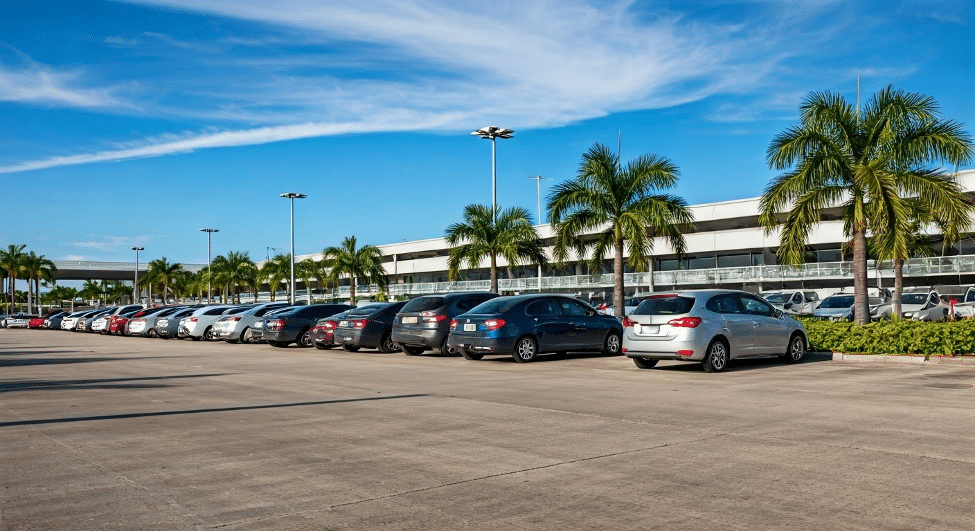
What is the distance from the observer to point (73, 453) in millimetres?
7938

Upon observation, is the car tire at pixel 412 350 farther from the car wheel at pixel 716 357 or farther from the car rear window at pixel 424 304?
the car wheel at pixel 716 357

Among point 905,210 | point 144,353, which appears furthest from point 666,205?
point 144,353

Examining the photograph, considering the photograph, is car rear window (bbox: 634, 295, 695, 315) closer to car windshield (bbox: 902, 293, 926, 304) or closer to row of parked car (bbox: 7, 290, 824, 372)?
row of parked car (bbox: 7, 290, 824, 372)

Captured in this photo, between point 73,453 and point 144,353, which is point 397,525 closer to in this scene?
point 73,453

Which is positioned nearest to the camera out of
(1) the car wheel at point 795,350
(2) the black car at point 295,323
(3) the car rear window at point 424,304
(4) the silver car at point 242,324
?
(1) the car wheel at point 795,350

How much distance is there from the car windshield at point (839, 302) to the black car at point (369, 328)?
20338 mm

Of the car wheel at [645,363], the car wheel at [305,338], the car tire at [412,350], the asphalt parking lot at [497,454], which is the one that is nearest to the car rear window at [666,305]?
the car wheel at [645,363]

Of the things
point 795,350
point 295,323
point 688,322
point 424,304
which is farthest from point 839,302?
point 688,322

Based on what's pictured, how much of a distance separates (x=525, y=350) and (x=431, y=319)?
126 inches

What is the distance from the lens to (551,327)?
779 inches

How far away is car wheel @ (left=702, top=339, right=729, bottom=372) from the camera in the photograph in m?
15.9

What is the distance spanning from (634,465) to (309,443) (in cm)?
320

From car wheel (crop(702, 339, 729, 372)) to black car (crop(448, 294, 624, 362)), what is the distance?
14.6 feet

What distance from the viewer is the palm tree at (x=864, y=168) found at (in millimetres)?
20594
